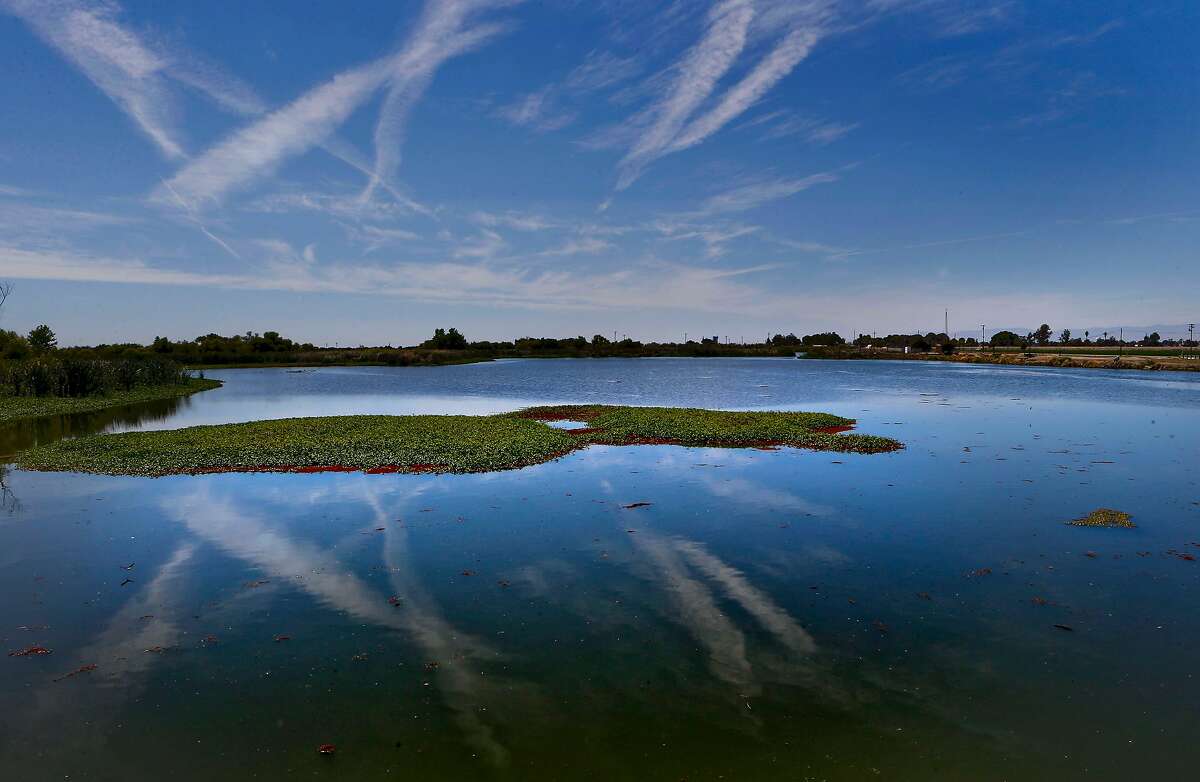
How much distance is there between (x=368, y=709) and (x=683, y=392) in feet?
225

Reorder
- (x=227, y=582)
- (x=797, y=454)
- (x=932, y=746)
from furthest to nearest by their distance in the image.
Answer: (x=797, y=454) → (x=227, y=582) → (x=932, y=746)

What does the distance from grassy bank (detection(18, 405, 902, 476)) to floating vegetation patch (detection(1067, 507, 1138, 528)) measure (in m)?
12.1

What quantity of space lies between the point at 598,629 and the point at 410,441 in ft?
76.0

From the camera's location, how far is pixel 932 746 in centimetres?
866

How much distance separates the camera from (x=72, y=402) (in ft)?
185

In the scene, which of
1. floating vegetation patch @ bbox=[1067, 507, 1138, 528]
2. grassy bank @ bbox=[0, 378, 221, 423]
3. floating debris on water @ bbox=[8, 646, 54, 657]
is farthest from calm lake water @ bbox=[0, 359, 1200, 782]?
grassy bank @ bbox=[0, 378, 221, 423]

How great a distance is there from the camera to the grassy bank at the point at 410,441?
1110 inches

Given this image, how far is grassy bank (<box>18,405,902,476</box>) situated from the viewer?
92.5 feet

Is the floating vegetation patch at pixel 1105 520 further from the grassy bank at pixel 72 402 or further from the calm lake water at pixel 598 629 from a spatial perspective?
the grassy bank at pixel 72 402

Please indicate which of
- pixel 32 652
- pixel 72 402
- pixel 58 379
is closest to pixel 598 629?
pixel 32 652

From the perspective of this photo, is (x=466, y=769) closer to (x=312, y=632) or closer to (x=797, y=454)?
(x=312, y=632)

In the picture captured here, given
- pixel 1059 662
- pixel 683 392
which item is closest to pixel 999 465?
pixel 1059 662

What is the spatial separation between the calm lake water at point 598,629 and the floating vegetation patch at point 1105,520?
564 millimetres

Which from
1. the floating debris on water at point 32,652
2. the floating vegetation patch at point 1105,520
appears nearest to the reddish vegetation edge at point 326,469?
the floating debris on water at point 32,652
